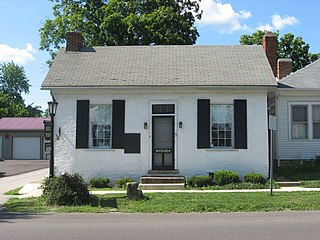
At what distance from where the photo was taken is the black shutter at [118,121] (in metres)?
17.5

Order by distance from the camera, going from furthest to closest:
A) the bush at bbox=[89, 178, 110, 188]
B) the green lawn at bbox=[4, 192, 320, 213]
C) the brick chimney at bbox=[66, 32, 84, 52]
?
the brick chimney at bbox=[66, 32, 84, 52], the bush at bbox=[89, 178, 110, 188], the green lawn at bbox=[4, 192, 320, 213]

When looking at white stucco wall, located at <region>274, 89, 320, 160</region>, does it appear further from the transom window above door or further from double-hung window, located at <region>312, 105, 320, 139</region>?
the transom window above door

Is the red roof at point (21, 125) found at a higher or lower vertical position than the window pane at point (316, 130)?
higher

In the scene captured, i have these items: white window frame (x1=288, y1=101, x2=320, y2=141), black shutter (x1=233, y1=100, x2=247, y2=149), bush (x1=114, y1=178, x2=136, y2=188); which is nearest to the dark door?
bush (x1=114, y1=178, x2=136, y2=188)

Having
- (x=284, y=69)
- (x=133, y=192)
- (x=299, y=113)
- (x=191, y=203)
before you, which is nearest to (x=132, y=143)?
(x=133, y=192)

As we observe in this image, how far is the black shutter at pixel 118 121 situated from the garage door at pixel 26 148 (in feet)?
89.4

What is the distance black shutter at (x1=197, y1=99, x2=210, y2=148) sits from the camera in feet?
56.6

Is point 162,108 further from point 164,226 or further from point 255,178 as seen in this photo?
point 164,226

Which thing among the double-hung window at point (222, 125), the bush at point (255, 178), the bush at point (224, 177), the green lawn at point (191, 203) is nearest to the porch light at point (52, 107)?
the green lawn at point (191, 203)

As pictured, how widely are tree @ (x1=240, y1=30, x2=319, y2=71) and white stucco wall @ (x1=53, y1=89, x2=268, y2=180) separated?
→ 31323 mm

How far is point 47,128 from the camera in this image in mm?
16234

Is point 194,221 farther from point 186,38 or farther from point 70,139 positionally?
point 186,38

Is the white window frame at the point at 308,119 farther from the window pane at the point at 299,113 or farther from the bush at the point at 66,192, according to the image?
the bush at the point at 66,192

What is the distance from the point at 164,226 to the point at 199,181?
279 inches
